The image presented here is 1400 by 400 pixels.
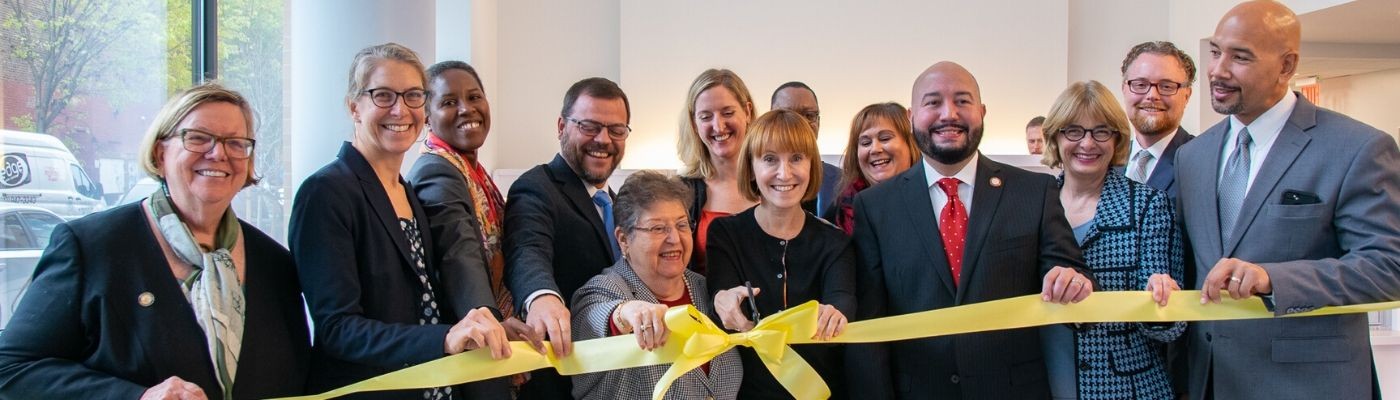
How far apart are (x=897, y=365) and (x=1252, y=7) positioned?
4.86 feet

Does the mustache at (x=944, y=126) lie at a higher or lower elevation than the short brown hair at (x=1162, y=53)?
lower

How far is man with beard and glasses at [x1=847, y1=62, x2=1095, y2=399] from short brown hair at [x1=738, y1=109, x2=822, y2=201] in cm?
21

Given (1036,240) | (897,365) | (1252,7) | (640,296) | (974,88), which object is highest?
(1252,7)

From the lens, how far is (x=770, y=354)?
2.42m

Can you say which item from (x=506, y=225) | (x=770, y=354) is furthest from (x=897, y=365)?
(x=506, y=225)

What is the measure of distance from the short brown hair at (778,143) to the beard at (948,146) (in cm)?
32

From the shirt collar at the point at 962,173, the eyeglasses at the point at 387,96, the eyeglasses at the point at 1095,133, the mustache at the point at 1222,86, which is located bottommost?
the shirt collar at the point at 962,173

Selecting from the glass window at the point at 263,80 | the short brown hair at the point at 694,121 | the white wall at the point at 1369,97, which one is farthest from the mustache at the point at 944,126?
the white wall at the point at 1369,97

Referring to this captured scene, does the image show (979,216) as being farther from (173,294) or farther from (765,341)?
(173,294)

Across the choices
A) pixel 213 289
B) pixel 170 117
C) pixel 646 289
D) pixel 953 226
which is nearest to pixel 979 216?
pixel 953 226

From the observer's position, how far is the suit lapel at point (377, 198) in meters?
2.41

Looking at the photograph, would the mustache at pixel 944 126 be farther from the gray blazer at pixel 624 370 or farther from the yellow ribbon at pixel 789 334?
the gray blazer at pixel 624 370

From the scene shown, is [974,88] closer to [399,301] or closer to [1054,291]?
[1054,291]

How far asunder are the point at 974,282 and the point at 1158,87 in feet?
5.60
